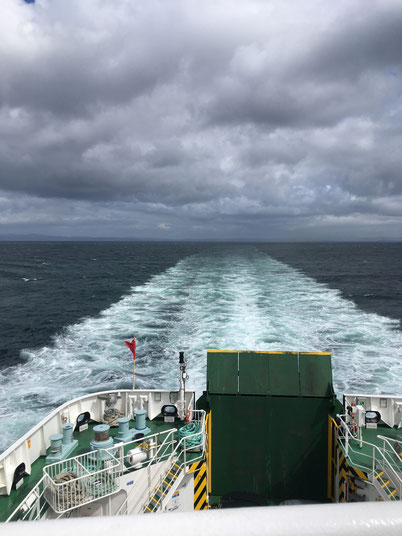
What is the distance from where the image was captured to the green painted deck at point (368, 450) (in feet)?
29.4

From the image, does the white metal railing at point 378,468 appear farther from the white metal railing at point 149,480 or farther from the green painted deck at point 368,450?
the white metal railing at point 149,480

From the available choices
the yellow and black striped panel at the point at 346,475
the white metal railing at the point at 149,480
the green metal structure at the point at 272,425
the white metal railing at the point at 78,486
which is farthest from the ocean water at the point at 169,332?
the yellow and black striped panel at the point at 346,475

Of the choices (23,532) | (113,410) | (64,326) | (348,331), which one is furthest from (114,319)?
(23,532)

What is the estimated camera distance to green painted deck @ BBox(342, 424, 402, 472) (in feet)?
29.4

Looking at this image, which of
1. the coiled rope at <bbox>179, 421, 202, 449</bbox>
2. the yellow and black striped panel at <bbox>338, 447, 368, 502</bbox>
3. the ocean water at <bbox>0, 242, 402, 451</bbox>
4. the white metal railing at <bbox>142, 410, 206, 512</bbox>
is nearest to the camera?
the white metal railing at <bbox>142, 410, 206, 512</bbox>

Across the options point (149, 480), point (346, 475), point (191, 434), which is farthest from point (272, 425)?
point (149, 480)

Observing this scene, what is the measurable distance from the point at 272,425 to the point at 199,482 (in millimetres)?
3112

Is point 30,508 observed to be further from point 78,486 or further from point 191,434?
point 191,434

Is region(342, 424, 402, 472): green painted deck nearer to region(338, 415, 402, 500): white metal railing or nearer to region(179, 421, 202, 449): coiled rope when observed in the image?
region(338, 415, 402, 500): white metal railing

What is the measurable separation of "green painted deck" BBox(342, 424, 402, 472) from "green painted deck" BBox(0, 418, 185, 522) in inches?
187

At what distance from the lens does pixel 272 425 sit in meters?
11.7

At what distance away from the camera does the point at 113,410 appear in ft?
36.0

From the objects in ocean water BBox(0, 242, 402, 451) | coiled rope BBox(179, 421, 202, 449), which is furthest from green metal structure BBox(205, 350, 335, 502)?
ocean water BBox(0, 242, 402, 451)

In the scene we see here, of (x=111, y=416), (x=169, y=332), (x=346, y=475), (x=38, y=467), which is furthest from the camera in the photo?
(x=169, y=332)
